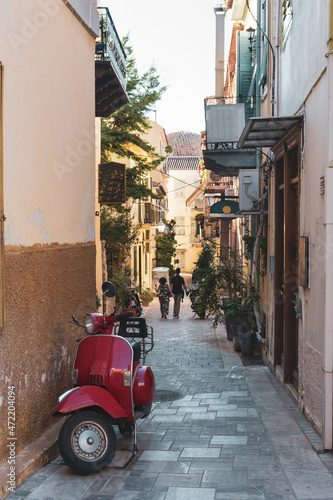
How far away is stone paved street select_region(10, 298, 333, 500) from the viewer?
5.38 m

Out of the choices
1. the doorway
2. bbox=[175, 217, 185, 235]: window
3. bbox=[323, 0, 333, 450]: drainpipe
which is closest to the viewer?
bbox=[323, 0, 333, 450]: drainpipe

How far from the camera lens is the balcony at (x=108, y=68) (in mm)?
11977

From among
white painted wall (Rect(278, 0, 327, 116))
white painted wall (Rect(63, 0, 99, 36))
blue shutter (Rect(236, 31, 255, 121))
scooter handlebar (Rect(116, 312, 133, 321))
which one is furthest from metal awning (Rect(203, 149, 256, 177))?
scooter handlebar (Rect(116, 312, 133, 321))

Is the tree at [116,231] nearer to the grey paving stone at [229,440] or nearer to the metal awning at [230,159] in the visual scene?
the metal awning at [230,159]

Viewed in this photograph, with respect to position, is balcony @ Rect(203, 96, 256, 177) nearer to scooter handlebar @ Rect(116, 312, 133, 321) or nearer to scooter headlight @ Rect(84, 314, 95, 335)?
scooter handlebar @ Rect(116, 312, 133, 321)

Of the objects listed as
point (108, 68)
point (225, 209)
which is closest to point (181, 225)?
point (225, 209)

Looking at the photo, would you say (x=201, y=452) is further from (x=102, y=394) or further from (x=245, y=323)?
(x=245, y=323)

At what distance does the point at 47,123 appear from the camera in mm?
6949

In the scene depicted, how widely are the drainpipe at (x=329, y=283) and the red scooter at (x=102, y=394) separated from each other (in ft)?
6.15

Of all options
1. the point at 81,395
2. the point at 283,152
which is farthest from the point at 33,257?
the point at 283,152

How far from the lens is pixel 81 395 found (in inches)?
235

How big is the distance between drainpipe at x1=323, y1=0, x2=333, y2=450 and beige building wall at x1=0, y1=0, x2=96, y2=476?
2.97 m

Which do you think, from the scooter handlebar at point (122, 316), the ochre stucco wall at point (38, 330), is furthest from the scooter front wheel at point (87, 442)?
the scooter handlebar at point (122, 316)

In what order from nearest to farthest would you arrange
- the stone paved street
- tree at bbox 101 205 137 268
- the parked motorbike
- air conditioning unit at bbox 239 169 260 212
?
the stone paved street
air conditioning unit at bbox 239 169 260 212
tree at bbox 101 205 137 268
the parked motorbike
